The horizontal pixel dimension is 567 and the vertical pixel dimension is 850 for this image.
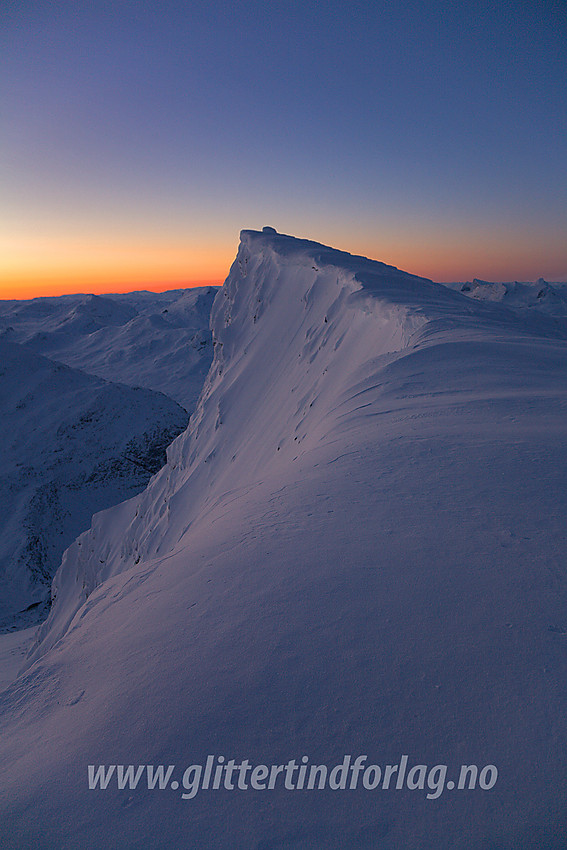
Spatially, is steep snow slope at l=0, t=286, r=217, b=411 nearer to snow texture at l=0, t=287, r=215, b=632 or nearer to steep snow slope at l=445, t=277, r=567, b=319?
snow texture at l=0, t=287, r=215, b=632

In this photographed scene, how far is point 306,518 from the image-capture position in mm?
2713

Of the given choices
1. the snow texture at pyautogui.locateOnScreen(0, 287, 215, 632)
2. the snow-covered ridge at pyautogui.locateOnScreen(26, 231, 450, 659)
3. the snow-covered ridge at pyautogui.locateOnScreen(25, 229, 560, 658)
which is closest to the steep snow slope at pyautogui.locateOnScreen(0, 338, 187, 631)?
the snow texture at pyautogui.locateOnScreen(0, 287, 215, 632)

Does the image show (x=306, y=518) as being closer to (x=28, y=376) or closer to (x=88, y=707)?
(x=88, y=707)

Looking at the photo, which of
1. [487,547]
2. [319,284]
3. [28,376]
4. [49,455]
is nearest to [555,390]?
[487,547]

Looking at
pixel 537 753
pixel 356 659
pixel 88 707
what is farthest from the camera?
pixel 88 707

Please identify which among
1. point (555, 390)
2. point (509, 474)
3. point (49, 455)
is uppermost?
point (555, 390)

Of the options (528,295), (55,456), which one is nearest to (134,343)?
(55,456)

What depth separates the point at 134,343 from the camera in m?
63.1

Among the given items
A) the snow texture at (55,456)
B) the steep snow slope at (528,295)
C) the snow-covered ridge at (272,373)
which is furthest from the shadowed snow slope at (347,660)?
the steep snow slope at (528,295)

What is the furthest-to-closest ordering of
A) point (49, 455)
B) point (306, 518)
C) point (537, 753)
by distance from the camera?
point (49, 455)
point (306, 518)
point (537, 753)

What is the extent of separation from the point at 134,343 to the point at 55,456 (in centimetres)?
4179

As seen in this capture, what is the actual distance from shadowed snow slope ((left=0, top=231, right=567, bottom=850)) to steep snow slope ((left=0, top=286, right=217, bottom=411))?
126ft

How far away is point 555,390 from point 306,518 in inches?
116

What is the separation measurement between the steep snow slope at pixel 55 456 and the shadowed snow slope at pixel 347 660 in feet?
58.7
